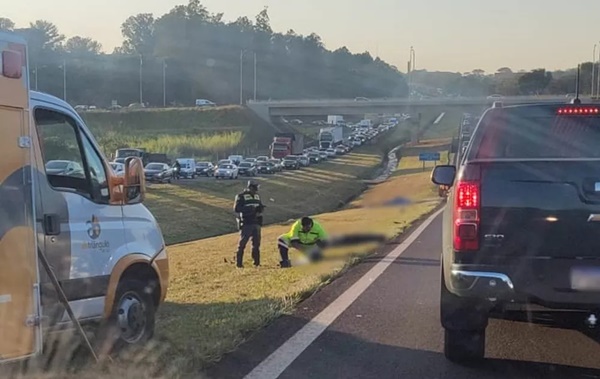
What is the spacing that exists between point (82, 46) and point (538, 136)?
142404 millimetres

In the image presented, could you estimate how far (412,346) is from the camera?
734cm

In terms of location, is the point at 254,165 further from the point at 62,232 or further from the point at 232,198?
the point at 62,232

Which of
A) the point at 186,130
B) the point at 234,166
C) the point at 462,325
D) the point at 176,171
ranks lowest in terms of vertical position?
the point at 176,171

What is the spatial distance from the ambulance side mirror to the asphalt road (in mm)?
1627

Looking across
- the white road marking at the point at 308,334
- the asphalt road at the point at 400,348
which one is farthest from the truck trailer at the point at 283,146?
the asphalt road at the point at 400,348

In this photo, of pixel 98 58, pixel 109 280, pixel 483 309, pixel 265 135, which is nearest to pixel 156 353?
pixel 109 280

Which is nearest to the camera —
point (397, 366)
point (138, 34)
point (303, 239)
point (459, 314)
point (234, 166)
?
point (459, 314)

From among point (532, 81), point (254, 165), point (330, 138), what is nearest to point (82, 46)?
point (330, 138)

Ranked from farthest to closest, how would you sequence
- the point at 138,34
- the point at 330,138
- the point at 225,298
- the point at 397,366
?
the point at 138,34 → the point at 330,138 → the point at 225,298 → the point at 397,366

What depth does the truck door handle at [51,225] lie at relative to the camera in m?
6.31

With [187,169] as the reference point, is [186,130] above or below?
above

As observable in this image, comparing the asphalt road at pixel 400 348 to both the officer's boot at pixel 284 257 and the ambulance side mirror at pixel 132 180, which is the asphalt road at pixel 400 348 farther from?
the officer's boot at pixel 284 257

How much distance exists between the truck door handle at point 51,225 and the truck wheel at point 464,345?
308 cm

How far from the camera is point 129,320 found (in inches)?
289
